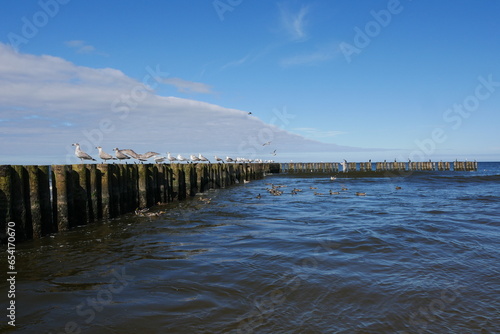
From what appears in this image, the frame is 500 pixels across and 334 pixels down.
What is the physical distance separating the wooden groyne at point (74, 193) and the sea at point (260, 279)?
582 millimetres

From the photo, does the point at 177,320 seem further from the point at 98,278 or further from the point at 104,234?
the point at 104,234

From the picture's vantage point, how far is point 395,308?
4852 millimetres

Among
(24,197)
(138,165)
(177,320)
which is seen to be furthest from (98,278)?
(138,165)

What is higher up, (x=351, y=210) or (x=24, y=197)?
(x=24, y=197)

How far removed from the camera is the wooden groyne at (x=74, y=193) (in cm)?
890

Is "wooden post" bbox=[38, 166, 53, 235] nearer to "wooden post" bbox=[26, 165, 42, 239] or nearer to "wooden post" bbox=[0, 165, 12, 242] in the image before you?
"wooden post" bbox=[26, 165, 42, 239]

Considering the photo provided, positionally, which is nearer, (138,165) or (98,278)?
(98,278)

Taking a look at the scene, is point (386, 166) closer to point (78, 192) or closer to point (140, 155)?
point (140, 155)

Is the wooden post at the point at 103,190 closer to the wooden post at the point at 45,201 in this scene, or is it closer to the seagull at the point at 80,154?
the wooden post at the point at 45,201

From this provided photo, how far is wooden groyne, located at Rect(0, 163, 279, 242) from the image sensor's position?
8.90 meters

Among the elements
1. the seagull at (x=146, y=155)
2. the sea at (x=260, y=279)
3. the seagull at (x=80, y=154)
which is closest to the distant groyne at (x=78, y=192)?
the sea at (x=260, y=279)

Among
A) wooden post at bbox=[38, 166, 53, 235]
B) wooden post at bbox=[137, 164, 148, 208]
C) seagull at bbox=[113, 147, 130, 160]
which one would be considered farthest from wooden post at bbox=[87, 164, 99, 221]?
seagull at bbox=[113, 147, 130, 160]

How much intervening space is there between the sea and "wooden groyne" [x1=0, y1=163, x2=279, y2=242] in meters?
0.58

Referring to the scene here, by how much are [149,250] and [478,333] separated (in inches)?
259
